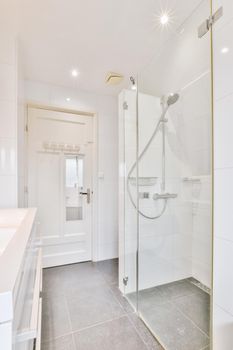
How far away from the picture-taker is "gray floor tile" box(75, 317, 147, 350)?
1249 millimetres

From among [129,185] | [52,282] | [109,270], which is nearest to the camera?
[129,185]

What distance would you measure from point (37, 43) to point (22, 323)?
6.63 ft

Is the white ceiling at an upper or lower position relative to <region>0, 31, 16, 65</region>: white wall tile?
upper

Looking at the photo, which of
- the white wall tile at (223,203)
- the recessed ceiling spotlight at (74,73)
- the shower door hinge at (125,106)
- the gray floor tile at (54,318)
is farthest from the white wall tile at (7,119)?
the white wall tile at (223,203)

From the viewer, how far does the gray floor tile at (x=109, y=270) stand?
2117 millimetres

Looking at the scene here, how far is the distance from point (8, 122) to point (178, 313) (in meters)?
2.06

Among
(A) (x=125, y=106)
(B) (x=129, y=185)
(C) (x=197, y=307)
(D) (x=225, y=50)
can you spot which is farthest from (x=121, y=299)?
(D) (x=225, y=50)

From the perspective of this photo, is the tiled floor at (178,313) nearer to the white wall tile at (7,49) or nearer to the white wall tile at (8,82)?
the white wall tile at (8,82)

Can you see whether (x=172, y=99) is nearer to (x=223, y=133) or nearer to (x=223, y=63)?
(x=223, y=63)

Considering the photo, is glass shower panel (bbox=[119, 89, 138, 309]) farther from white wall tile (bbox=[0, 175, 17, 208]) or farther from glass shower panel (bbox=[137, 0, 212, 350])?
white wall tile (bbox=[0, 175, 17, 208])

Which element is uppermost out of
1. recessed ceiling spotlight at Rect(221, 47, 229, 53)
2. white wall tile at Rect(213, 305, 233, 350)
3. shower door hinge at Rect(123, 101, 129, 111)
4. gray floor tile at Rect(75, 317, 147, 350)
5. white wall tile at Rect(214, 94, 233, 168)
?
shower door hinge at Rect(123, 101, 129, 111)

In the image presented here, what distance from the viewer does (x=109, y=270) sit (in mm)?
2334

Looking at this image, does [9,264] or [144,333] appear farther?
[144,333]

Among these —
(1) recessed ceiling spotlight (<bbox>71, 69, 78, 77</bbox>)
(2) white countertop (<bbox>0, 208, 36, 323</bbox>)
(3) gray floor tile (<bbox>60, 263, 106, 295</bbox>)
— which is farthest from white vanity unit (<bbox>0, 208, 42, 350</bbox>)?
(1) recessed ceiling spotlight (<bbox>71, 69, 78, 77</bbox>)
